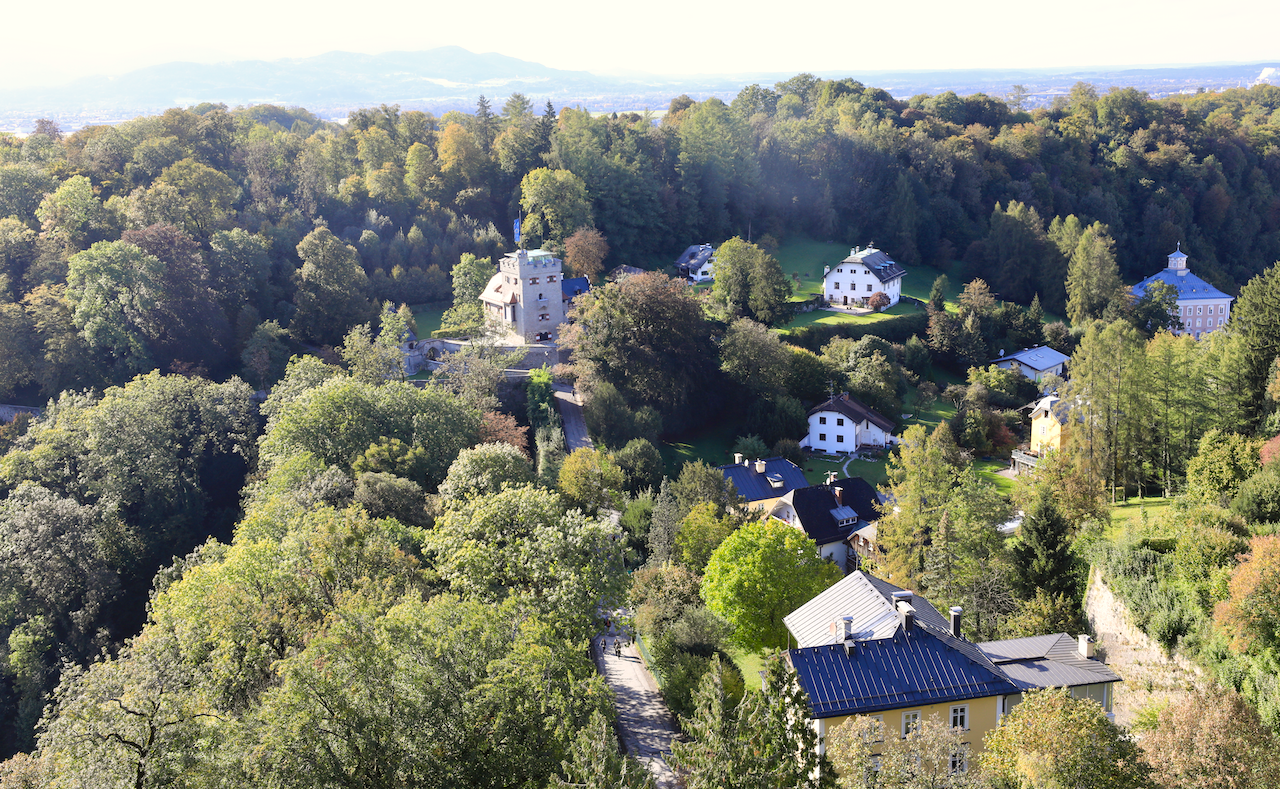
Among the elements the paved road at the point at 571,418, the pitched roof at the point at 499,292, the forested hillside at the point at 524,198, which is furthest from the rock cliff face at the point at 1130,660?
the forested hillside at the point at 524,198

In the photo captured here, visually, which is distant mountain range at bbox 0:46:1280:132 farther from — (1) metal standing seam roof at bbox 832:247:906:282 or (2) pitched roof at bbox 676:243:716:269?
(1) metal standing seam roof at bbox 832:247:906:282

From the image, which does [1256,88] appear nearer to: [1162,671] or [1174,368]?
[1174,368]

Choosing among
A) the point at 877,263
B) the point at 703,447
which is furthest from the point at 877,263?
the point at 703,447

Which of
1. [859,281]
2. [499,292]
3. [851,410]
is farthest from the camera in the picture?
[859,281]

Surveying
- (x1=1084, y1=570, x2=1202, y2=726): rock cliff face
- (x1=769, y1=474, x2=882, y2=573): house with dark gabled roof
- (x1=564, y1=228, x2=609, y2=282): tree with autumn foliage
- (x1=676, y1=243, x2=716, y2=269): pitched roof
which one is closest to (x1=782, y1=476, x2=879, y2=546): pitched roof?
(x1=769, y1=474, x2=882, y2=573): house with dark gabled roof

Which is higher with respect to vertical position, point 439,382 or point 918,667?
point 918,667

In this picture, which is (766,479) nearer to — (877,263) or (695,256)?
(877,263)

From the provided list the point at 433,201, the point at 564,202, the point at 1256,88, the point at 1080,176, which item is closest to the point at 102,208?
the point at 433,201

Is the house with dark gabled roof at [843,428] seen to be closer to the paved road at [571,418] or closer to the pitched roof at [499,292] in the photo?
the paved road at [571,418]
